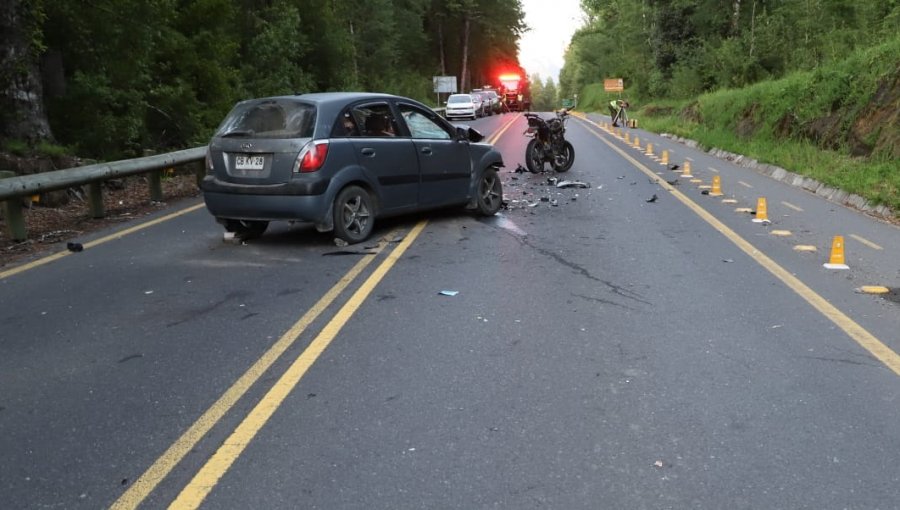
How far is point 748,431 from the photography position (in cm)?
395

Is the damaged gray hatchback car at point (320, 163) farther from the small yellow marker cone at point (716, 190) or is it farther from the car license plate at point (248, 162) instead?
the small yellow marker cone at point (716, 190)

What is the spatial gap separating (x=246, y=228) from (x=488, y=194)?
344cm

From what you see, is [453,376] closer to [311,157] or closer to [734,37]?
[311,157]

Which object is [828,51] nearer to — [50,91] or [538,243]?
[538,243]

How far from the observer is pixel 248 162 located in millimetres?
8430

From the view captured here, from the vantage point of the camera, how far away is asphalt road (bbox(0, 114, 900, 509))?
137 inches

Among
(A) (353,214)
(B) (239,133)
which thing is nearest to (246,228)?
(B) (239,133)

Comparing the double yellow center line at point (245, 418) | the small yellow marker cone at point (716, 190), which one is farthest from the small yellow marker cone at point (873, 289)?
the small yellow marker cone at point (716, 190)

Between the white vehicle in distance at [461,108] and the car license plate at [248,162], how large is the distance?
37.4m

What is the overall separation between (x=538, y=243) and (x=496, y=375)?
4.38m

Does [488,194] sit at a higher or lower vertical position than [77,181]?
lower

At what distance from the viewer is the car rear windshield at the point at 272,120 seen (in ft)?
27.5

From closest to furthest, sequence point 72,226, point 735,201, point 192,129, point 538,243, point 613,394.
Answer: point 613,394 → point 538,243 → point 72,226 → point 735,201 → point 192,129

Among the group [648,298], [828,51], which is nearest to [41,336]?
[648,298]
